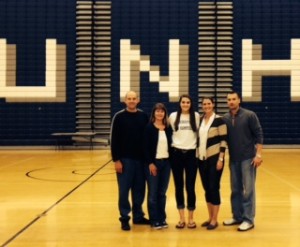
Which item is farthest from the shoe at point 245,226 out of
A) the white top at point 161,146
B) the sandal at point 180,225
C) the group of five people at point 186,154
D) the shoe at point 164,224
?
the white top at point 161,146

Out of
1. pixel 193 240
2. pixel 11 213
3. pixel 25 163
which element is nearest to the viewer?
pixel 193 240

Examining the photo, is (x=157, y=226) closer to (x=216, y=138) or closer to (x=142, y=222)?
(x=142, y=222)

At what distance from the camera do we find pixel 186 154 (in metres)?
4.60

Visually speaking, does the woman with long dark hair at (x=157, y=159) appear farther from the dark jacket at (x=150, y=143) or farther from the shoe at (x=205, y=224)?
the shoe at (x=205, y=224)

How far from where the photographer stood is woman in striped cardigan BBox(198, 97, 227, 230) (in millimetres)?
4598

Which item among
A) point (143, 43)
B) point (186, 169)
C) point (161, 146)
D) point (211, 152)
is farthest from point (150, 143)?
point (143, 43)

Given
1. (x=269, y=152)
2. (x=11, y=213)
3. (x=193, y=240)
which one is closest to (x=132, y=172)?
(x=193, y=240)

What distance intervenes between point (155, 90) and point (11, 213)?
9.97 metres

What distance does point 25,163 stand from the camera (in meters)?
11.0

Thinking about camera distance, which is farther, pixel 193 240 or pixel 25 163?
pixel 25 163

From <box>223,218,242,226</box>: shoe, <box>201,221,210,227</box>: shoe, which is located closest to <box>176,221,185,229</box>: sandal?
<box>201,221,210,227</box>: shoe

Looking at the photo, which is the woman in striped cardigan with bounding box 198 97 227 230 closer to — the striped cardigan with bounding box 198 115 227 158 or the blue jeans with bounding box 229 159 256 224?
the striped cardigan with bounding box 198 115 227 158

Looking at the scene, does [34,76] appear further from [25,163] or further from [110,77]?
[25,163]

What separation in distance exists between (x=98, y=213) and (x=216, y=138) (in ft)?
6.14
